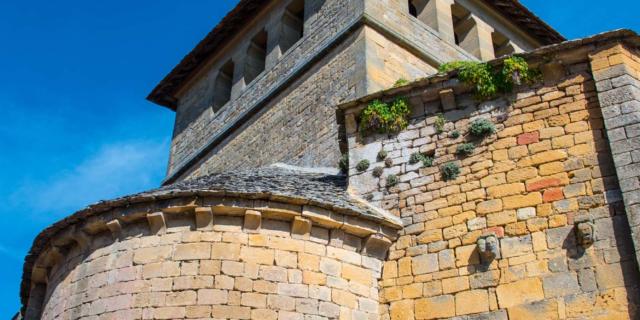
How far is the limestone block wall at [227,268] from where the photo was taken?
7.39 meters

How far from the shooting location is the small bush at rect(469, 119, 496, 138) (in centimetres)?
847

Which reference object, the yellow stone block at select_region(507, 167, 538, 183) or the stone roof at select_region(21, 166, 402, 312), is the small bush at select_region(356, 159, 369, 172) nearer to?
the stone roof at select_region(21, 166, 402, 312)

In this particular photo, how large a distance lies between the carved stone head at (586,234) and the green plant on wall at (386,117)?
8.73 feet

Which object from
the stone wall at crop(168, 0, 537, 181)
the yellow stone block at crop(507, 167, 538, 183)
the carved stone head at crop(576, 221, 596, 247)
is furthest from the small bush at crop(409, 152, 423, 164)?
the stone wall at crop(168, 0, 537, 181)

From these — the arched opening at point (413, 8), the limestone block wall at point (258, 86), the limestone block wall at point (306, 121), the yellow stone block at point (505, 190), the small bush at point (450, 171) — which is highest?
the arched opening at point (413, 8)

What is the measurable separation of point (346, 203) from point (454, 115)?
174 centimetres

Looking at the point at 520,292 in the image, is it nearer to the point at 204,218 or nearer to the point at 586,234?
the point at 586,234

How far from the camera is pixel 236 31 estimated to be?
1667cm

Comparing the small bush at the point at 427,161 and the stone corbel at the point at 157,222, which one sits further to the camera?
the small bush at the point at 427,161

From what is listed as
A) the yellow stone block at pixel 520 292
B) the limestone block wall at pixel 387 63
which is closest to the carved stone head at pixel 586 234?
the yellow stone block at pixel 520 292

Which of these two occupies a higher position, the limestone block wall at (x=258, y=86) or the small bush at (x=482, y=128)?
the limestone block wall at (x=258, y=86)

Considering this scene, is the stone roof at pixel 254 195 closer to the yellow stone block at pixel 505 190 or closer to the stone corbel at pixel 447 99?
the yellow stone block at pixel 505 190

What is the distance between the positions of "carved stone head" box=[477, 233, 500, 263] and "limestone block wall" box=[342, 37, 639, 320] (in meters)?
0.04

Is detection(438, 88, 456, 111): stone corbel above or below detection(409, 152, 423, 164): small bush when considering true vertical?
above
